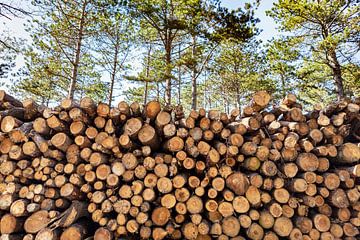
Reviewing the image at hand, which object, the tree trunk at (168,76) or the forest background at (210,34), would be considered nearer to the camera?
the forest background at (210,34)

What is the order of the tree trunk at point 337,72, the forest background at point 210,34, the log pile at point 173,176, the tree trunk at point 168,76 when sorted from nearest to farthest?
the log pile at point 173,176, the forest background at point 210,34, the tree trunk at point 337,72, the tree trunk at point 168,76

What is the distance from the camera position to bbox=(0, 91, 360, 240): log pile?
2287mm

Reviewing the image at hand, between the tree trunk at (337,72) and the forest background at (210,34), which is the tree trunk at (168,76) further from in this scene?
the tree trunk at (337,72)

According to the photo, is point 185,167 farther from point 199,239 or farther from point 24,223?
point 24,223

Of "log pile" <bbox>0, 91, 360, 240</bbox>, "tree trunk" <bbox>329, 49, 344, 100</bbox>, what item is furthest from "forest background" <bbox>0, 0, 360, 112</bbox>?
"log pile" <bbox>0, 91, 360, 240</bbox>

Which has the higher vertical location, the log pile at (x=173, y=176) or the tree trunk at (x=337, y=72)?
the tree trunk at (x=337, y=72)

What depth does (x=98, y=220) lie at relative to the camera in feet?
7.63

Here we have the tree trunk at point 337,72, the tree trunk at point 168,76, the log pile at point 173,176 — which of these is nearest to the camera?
the log pile at point 173,176

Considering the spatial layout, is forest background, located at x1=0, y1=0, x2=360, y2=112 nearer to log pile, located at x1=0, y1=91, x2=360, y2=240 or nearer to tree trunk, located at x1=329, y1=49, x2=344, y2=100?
tree trunk, located at x1=329, y1=49, x2=344, y2=100

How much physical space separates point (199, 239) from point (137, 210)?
0.65m

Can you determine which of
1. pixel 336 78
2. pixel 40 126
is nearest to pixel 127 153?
pixel 40 126

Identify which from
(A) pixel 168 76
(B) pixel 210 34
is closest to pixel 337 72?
(B) pixel 210 34

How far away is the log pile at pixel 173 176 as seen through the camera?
229cm

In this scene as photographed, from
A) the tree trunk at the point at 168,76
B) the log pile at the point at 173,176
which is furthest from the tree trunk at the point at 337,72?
the log pile at the point at 173,176
